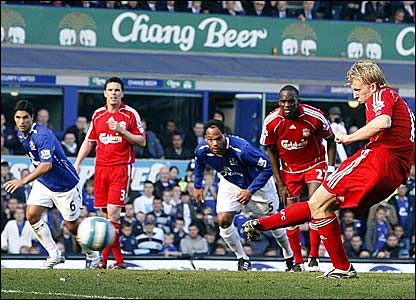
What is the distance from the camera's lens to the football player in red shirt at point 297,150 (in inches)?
613

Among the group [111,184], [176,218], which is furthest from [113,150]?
[176,218]

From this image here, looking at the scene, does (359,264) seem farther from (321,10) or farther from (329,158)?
(321,10)

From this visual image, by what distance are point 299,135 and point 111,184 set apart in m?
2.85

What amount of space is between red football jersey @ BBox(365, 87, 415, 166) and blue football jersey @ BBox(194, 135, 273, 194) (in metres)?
3.65

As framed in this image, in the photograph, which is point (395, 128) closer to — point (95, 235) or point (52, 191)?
point (95, 235)

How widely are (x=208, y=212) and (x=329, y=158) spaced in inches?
311

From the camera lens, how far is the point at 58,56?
2533 centimetres

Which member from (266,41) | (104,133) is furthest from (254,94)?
(104,133)

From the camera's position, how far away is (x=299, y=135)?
15664 millimetres

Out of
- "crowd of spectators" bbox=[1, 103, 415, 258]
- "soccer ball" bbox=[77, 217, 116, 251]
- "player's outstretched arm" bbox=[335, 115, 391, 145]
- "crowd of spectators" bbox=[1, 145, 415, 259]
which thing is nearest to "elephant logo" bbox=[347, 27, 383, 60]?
"crowd of spectators" bbox=[1, 103, 415, 258]

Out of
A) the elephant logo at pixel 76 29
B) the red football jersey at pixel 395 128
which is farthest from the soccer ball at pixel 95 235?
the elephant logo at pixel 76 29

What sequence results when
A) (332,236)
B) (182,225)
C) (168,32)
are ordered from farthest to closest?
1. (168,32)
2. (182,225)
3. (332,236)

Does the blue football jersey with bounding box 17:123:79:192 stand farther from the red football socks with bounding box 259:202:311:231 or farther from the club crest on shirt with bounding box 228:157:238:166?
the red football socks with bounding box 259:202:311:231

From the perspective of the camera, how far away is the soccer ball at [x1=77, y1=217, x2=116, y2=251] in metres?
A: 13.5
